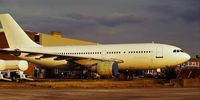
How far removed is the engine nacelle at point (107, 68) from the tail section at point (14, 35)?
51.8 ft

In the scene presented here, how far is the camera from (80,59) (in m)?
56.1

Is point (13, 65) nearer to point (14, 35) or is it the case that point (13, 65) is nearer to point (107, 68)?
point (14, 35)

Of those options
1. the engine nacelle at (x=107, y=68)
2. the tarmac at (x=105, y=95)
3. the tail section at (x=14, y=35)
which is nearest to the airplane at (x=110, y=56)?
the engine nacelle at (x=107, y=68)

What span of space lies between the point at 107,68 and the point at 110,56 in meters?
5.83

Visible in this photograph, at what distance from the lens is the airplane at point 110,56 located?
175 feet

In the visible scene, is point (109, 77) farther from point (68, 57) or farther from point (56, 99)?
point (56, 99)

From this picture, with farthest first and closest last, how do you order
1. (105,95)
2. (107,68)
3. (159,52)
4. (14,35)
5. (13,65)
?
(14,35)
(13,65)
(159,52)
(107,68)
(105,95)

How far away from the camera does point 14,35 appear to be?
208 feet

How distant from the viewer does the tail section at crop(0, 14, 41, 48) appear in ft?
207

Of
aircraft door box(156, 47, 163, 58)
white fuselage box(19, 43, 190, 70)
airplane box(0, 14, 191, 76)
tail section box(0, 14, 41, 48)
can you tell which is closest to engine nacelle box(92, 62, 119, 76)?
airplane box(0, 14, 191, 76)

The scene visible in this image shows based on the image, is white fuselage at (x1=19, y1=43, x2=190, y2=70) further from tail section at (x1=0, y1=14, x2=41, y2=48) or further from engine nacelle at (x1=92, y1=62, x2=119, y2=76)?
tail section at (x1=0, y1=14, x2=41, y2=48)

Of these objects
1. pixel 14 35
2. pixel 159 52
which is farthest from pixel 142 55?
pixel 14 35

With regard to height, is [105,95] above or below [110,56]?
below

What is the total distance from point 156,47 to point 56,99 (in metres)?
32.5
